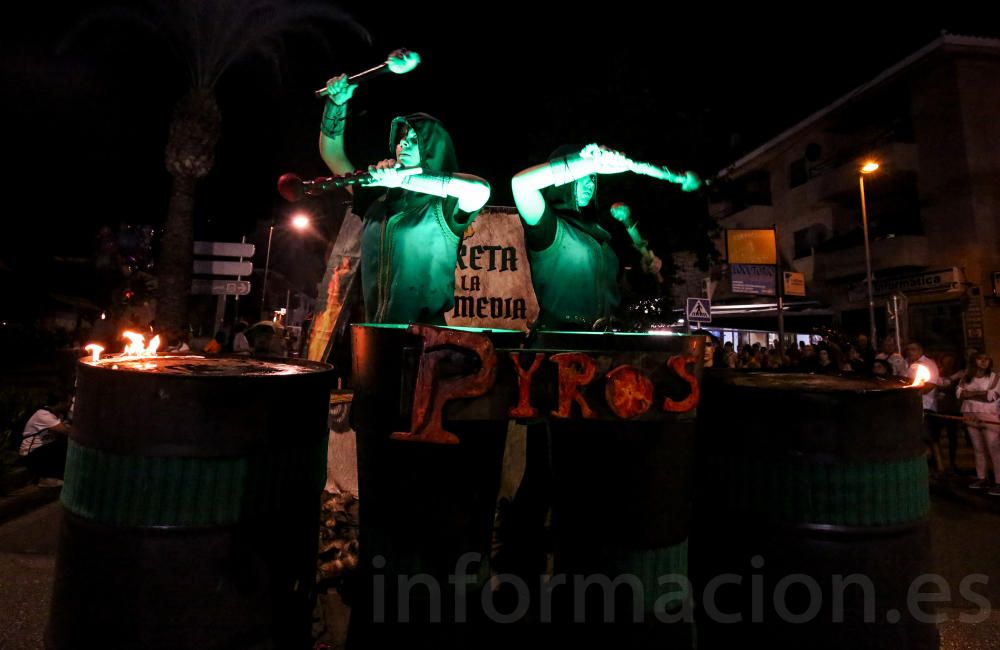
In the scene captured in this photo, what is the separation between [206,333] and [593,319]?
2317 centimetres

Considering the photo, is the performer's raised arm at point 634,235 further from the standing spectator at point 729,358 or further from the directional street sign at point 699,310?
the standing spectator at point 729,358

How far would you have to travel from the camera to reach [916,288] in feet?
62.0

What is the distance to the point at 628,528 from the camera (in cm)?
229

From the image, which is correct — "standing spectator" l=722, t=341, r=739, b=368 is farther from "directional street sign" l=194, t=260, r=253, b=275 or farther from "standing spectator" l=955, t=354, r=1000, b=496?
"directional street sign" l=194, t=260, r=253, b=275

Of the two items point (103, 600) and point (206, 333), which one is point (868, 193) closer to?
point (103, 600)

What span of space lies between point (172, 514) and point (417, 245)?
6.33 feet

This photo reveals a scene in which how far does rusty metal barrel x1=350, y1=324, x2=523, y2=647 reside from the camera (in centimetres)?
231

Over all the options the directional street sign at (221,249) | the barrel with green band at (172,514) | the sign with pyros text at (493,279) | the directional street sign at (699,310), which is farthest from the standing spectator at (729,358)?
the barrel with green band at (172,514)

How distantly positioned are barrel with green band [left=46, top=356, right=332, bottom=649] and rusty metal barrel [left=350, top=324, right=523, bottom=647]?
42cm

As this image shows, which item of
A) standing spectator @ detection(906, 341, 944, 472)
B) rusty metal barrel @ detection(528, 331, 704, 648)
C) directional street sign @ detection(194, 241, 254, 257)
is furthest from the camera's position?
directional street sign @ detection(194, 241, 254, 257)

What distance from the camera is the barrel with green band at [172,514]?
76.8 inches

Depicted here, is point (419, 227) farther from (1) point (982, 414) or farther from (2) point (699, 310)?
(2) point (699, 310)

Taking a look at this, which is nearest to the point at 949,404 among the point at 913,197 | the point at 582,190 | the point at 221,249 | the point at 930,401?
the point at 930,401

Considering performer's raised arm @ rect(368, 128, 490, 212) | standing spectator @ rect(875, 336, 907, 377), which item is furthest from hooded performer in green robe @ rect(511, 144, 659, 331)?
standing spectator @ rect(875, 336, 907, 377)
